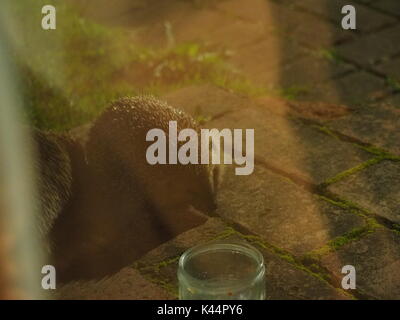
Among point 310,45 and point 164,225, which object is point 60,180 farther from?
point 310,45

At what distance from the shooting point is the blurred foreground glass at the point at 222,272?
Answer: 3.61m

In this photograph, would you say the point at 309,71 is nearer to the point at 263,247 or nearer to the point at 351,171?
the point at 351,171

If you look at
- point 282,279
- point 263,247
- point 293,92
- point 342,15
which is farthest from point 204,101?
point 282,279

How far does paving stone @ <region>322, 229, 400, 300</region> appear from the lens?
3955 mm

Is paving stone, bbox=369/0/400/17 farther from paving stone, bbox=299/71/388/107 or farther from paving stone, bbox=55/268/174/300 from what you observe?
paving stone, bbox=55/268/174/300

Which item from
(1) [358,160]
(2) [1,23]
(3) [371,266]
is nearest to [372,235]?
(3) [371,266]

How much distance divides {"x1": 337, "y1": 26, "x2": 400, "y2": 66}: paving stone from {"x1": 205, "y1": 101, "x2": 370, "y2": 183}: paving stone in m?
1.25

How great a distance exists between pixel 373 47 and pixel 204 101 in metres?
1.72

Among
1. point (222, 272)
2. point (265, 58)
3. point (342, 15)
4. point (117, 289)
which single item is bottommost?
point (117, 289)

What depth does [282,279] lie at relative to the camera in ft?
13.4

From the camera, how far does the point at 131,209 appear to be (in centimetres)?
473

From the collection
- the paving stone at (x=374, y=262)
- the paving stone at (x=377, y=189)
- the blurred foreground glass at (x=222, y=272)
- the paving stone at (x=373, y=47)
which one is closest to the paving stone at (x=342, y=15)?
the paving stone at (x=373, y=47)

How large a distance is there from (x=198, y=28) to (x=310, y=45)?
3.53 feet

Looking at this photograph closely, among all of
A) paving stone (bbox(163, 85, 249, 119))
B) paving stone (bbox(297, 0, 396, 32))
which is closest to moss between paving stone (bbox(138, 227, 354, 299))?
paving stone (bbox(163, 85, 249, 119))
